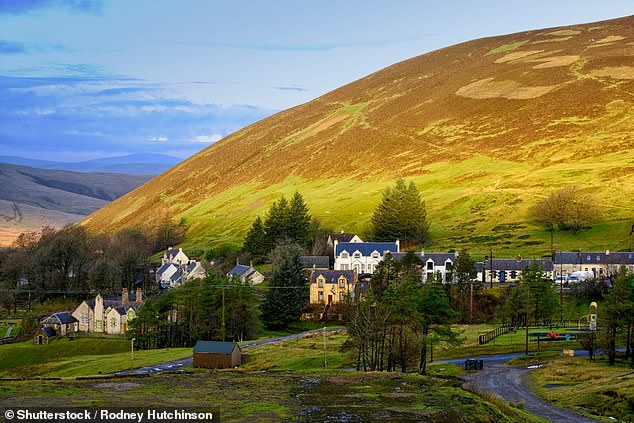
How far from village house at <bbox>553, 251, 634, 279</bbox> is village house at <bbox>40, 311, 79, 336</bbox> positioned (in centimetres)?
7549

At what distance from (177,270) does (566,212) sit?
258 feet

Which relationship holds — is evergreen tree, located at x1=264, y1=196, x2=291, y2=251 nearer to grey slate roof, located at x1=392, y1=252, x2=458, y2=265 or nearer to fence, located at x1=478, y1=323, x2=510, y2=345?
grey slate roof, located at x1=392, y1=252, x2=458, y2=265

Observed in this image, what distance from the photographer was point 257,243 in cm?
15612

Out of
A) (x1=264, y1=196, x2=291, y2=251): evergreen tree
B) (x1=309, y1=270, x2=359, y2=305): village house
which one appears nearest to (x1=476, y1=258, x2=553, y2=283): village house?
(x1=309, y1=270, x2=359, y2=305): village house

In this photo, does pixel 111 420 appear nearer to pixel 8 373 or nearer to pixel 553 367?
pixel 553 367

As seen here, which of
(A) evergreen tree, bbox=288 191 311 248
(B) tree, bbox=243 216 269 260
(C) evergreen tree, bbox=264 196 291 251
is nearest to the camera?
(B) tree, bbox=243 216 269 260

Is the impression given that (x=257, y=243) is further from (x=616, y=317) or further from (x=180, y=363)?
(x=616, y=317)

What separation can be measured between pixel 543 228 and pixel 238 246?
6598cm

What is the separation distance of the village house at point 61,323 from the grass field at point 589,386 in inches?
2861

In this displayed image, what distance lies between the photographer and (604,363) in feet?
227

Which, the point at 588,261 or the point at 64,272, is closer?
the point at 588,261

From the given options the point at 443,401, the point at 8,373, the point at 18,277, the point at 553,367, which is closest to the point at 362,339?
the point at 553,367

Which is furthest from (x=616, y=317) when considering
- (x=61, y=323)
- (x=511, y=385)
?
(x=61, y=323)

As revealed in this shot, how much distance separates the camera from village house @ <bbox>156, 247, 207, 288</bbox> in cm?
14462
